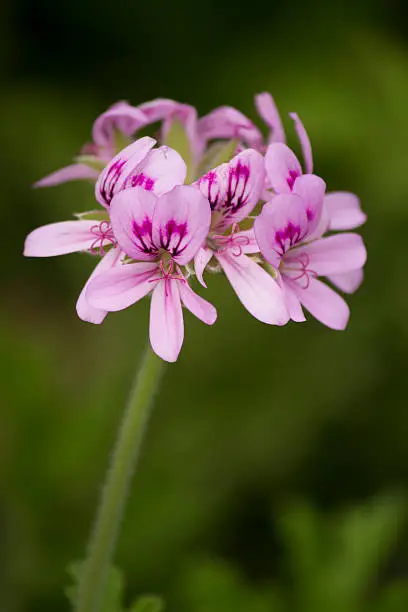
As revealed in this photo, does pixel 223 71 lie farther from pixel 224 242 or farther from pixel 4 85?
pixel 224 242

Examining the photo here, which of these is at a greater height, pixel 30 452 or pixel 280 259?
pixel 280 259

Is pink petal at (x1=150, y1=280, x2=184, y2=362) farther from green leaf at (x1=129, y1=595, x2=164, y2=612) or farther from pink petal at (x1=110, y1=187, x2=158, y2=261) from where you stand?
green leaf at (x1=129, y1=595, x2=164, y2=612)

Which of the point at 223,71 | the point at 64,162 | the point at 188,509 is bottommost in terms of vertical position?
the point at 188,509

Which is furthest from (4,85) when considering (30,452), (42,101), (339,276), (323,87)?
(339,276)

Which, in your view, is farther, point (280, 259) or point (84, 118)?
point (84, 118)

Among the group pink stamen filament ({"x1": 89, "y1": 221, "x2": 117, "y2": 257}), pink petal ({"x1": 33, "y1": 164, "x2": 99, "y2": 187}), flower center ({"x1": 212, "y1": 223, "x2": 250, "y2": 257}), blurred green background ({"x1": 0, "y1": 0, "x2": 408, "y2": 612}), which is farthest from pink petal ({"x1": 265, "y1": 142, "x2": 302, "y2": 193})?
blurred green background ({"x1": 0, "y1": 0, "x2": 408, "y2": 612})

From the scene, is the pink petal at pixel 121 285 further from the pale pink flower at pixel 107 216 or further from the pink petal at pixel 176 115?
the pink petal at pixel 176 115

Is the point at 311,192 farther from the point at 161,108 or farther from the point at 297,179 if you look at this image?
the point at 161,108
